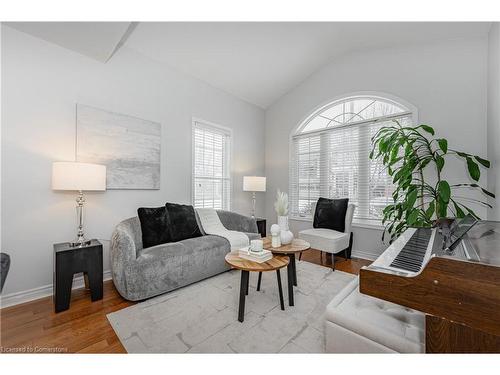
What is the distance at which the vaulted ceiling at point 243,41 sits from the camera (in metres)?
2.19

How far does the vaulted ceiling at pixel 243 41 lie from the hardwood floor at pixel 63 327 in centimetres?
250

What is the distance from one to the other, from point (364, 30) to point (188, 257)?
3.77 m

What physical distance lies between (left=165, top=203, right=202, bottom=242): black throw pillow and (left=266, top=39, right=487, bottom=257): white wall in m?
2.57

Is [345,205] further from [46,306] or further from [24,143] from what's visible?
[24,143]

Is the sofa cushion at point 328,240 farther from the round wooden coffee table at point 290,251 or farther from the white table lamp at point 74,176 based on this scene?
Result: the white table lamp at point 74,176

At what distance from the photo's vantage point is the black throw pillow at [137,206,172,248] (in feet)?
8.27

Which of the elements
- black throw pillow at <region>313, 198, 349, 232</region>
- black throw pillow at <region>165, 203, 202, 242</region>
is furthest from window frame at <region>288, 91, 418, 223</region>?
black throw pillow at <region>165, 203, 202, 242</region>

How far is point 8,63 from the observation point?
2.04 m

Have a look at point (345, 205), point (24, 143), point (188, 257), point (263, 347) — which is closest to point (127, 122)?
point (24, 143)

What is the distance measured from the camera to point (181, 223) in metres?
2.86

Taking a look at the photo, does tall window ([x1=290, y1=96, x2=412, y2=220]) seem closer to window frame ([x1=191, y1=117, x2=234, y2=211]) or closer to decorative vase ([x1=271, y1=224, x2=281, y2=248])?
window frame ([x1=191, y1=117, x2=234, y2=211])

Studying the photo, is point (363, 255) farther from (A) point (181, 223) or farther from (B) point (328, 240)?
(A) point (181, 223)

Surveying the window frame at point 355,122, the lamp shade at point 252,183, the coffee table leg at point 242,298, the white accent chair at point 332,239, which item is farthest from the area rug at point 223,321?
the lamp shade at point 252,183

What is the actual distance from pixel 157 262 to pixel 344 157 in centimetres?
325
